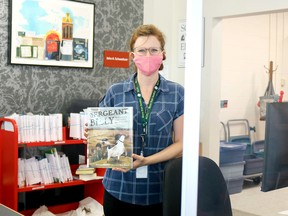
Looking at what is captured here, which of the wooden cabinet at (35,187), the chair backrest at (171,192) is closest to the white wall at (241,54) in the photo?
the wooden cabinet at (35,187)

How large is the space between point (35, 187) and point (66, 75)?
49.7 inches

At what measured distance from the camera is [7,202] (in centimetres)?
353

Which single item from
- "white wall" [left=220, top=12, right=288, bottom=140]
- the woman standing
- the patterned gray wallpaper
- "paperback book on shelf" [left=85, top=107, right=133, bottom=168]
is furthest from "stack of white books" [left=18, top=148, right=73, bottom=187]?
"white wall" [left=220, top=12, right=288, bottom=140]

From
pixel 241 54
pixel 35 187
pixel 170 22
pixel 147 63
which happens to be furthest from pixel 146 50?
pixel 241 54

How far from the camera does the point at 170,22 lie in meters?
5.24

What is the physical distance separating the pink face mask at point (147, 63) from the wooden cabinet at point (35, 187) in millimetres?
1678

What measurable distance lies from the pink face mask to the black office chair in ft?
1.67

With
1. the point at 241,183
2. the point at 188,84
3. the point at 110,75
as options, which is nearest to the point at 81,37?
the point at 110,75

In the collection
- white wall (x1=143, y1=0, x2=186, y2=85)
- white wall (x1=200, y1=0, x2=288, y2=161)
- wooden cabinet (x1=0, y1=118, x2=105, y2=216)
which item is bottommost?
wooden cabinet (x1=0, y1=118, x2=105, y2=216)

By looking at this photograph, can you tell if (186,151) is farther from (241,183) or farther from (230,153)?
(230,153)

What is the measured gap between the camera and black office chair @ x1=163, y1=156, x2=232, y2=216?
4.21 feet

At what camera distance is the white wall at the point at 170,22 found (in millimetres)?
5141

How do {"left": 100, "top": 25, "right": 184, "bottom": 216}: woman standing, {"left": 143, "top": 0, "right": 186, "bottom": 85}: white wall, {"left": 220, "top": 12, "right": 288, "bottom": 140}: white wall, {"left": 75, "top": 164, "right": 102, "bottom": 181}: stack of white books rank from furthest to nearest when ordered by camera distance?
{"left": 220, "top": 12, "right": 288, "bottom": 140}: white wall
{"left": 143, "top": 0, "right": 186, "bottom": 85}: white wall
{"left": 75, "top": 164, "right": 102, "bottom": 181}: stack of white books
{"left": 100, "top": 25, "right": 184, "bottom": 216}: woman standing

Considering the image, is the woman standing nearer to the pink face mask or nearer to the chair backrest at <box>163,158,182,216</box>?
the pink face mask
